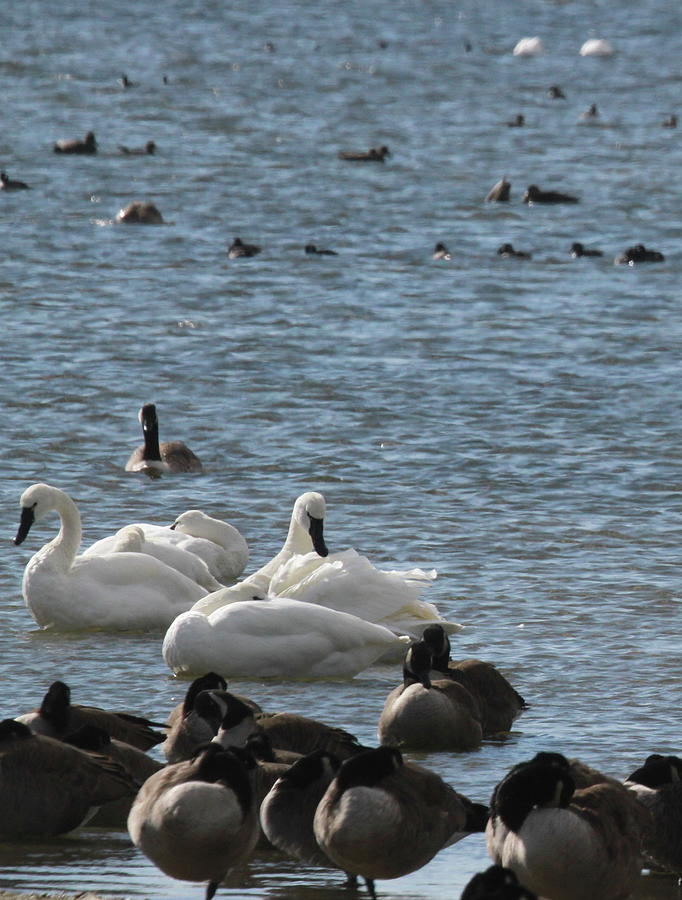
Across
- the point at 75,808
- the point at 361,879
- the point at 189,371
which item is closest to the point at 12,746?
the point at 75,808

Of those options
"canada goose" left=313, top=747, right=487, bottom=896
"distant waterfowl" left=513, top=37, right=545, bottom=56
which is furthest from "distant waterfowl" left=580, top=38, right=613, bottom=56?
"canada goose" left=313, top=747, right=487, bottom=896

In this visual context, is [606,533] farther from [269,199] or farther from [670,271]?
[269,199]

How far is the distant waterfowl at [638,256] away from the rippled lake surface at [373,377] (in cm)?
25

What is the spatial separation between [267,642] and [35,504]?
9.94 ft

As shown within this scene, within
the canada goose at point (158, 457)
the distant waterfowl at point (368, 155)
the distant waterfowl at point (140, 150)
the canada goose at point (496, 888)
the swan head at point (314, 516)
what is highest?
the distant waterfowl at point (140, 150)

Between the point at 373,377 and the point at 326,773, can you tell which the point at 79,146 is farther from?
the point at 326,773

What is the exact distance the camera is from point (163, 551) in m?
13.7

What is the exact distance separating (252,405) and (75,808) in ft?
40.4

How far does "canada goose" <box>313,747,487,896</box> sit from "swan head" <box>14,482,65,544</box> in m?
6.42

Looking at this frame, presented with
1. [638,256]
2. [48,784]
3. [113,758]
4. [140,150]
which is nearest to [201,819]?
[48,784]

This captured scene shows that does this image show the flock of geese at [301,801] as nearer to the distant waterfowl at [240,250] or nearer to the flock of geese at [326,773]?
the flock of geese at [326,773]

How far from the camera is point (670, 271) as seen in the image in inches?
1178

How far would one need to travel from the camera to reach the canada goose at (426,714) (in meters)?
9.89

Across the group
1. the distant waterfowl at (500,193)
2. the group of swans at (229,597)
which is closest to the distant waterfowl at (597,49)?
the distant waterfowl at (500,193)
